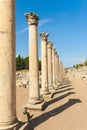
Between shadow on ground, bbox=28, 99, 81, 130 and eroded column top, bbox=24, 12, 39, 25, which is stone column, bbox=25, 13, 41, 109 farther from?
shadow on ground, bbox=28, 99, 81, 130

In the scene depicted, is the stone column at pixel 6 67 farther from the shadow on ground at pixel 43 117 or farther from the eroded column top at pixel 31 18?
the eroded column top at pixel 31 18

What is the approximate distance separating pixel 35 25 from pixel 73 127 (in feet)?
24.1

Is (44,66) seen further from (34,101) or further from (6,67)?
(6,67)

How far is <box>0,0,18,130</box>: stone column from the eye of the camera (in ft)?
23.1

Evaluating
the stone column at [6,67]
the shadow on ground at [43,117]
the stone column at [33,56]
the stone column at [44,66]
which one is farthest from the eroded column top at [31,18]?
the shadow on ground at [43,117]

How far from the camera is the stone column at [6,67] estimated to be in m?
7.05

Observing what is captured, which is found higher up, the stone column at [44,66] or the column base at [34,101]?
the stone column at [44,66]

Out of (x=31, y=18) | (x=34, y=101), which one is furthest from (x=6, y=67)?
(x=31, y=18)

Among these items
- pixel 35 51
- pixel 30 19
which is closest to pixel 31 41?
pixel 35 51

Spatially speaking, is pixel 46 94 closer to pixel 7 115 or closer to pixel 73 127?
pixel 73 127

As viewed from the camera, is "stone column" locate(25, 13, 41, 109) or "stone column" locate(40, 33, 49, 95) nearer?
"stone column" locate(25, 13, 41, 109)

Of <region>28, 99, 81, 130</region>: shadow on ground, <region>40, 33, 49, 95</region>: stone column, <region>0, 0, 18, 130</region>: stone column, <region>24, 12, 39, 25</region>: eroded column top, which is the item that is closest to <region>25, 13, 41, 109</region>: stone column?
<region>24, 12, 39, 25</region>: eroded column top

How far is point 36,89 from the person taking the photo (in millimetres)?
13117

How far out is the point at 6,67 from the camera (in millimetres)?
7109
